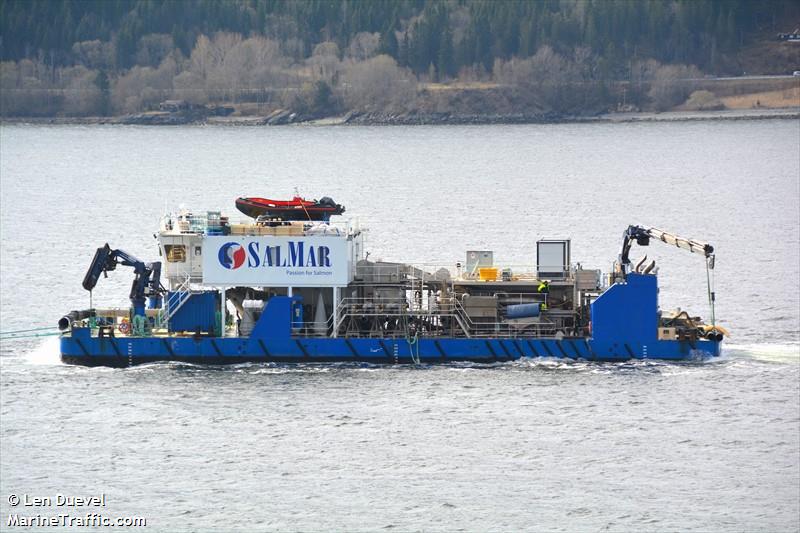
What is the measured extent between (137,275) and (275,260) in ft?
15.8

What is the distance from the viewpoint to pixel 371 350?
58.3m

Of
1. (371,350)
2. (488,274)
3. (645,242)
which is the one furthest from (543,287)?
(371,350)

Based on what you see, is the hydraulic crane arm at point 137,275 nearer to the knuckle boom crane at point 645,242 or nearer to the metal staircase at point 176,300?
the metal staircase at point 176,300

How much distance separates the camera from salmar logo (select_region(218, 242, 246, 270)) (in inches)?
2301

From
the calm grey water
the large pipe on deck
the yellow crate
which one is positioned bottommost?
the calm grey water

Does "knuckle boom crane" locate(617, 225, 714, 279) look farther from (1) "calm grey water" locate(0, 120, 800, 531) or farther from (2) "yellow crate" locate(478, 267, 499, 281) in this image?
(2) "yellow crate" locate(478, 267, 499, 281)

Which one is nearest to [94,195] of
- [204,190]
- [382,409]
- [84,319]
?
[204,190]

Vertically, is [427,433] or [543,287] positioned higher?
[543,287]

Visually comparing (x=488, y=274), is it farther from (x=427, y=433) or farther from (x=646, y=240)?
(x=427, y=433)

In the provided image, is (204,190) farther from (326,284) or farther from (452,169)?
(326,284)

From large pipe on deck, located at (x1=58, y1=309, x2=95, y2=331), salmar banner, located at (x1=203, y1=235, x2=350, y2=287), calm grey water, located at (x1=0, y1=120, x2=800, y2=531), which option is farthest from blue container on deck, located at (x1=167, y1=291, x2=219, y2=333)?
large pipe on deck, located at (x1=58, y1=309, x2=95, y2=331)

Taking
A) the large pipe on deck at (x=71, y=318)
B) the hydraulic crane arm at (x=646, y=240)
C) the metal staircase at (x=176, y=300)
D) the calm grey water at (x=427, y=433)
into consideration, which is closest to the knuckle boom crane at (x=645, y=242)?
the hydraulic crane arm at (x=646, y=240)

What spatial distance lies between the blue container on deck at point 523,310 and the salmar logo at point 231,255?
9086mm

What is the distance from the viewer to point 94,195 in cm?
13362
